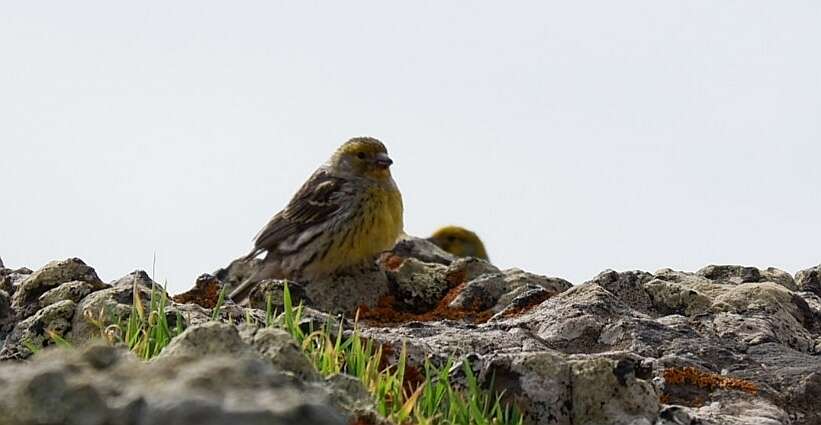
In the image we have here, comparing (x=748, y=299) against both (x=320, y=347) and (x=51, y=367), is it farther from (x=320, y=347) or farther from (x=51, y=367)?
(x=51, y=367)

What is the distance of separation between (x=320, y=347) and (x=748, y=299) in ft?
7.80

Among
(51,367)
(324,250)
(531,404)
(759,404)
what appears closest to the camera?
(51,367)

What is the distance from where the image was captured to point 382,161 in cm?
1059

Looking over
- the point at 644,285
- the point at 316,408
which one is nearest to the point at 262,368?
the point at 316,408

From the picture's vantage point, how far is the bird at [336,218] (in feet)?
32.3

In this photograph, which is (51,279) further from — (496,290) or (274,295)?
(496,290)

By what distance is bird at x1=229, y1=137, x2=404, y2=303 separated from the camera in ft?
32.3

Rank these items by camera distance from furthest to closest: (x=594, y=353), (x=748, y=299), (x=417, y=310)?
(x=417, y=310)
(x=748, y=299)
(x=594, y=353)

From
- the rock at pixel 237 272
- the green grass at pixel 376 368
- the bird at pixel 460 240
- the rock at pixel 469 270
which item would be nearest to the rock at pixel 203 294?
the rock at pixel 469 270

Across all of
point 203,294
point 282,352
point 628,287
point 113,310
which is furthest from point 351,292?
point 282,352

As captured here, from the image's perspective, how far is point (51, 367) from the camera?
317 cm

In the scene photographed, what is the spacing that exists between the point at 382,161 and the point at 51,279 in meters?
4.77

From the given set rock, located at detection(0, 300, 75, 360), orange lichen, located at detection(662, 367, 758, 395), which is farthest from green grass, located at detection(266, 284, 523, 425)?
orange lichen, located at detection(662, 367, 758, 395)

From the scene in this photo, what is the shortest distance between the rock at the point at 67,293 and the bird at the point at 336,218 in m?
3.74
